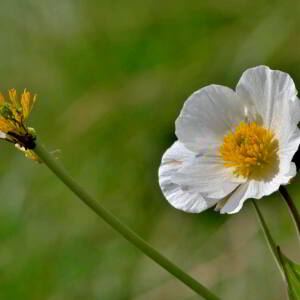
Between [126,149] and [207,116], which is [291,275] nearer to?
[207,116]

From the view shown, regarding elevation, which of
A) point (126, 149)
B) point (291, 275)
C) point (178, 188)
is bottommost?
point (291, 275)

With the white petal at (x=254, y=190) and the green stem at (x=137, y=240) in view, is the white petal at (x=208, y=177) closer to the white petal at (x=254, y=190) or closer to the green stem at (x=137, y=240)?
the white petal at (x=254, y=190)

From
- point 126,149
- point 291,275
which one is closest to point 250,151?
point 291,275

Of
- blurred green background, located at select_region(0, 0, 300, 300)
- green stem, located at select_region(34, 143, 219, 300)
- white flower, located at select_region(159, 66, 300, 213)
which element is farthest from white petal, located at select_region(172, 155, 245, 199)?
blurred green background, located at select_region(0, 0, 300, 300)

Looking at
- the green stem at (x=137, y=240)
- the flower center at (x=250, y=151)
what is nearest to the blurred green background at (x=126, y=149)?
the flower center at (x=250, y=151)

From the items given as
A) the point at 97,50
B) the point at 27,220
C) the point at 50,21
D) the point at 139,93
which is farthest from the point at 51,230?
the point at 50,21

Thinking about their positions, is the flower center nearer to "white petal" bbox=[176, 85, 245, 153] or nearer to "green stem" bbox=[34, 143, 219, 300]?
"white petal" bbox=[176, 85, 245, 153]

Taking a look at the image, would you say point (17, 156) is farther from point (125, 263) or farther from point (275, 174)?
point (275, 174)
